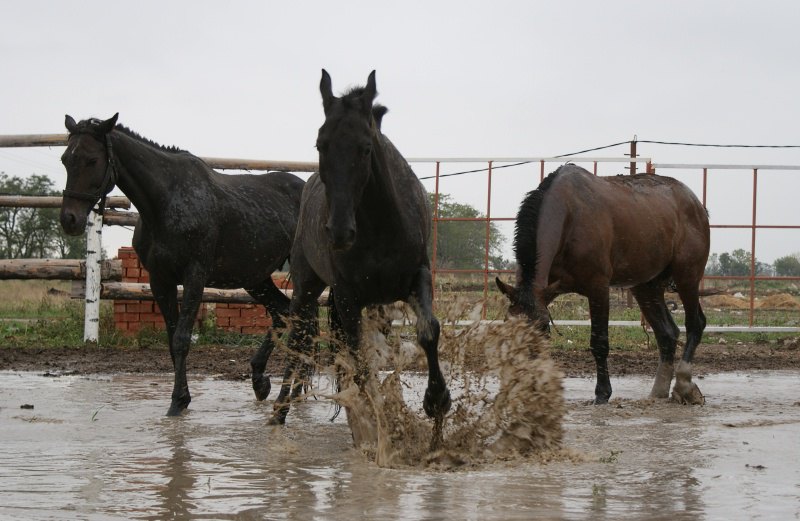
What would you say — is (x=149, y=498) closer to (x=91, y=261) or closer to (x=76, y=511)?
(x=76, y=511)

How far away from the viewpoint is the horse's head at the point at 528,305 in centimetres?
726

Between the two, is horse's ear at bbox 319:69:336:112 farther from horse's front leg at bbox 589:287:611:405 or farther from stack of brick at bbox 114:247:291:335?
stack of brick at bbox 114:247:291:335

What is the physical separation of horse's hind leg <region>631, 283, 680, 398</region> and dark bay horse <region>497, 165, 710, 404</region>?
0.4 inches

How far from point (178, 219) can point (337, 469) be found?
343 cm

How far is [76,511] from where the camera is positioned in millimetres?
3859

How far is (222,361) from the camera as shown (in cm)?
1086

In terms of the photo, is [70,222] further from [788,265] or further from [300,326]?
[788,265]

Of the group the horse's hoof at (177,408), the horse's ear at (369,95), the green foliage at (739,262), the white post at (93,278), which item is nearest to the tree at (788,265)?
the green foliage at (739,262)

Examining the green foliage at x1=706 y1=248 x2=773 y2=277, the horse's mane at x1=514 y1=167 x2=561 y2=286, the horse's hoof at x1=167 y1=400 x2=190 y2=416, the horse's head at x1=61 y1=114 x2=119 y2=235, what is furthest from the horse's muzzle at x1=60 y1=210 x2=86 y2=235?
the green foliage at x1=706 y1=248 x2=773 y2=277

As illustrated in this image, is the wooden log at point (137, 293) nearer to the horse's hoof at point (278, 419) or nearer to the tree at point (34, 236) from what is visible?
the horse's hoof at point (278, 419)

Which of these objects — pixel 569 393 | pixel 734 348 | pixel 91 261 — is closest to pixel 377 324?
pixel 569 393

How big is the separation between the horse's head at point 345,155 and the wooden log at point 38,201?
7932 millimetres

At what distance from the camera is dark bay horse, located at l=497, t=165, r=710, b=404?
26.1 feet

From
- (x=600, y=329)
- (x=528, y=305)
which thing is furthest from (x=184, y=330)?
(x=600, y=329)
